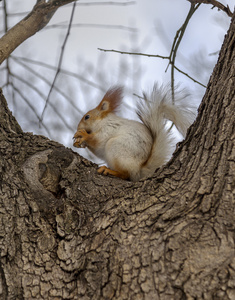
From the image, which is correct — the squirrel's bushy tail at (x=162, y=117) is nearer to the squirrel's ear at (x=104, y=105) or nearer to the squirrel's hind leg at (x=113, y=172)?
the squirrel's hind leg at (x=113, y=172)

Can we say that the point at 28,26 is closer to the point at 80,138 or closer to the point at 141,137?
the point at 80,138

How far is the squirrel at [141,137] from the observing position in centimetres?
205

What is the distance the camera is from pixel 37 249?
1.41 m

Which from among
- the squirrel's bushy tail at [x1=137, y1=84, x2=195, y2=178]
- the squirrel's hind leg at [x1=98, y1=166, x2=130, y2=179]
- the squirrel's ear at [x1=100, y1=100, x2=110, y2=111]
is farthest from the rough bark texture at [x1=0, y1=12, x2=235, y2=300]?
the squirrel's ear at [x1=100, y1=100, x2=110, y2=111]

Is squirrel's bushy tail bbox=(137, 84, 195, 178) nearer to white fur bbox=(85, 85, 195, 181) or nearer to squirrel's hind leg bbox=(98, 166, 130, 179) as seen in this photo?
white fur bbox=(85, 85, 195, 181)

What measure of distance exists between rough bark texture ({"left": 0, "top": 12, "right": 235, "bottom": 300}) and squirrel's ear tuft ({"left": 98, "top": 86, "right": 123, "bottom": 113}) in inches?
36.9

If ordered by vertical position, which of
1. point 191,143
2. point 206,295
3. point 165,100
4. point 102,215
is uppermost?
point 165,100

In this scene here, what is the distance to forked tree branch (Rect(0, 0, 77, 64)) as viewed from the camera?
2254 millimetres

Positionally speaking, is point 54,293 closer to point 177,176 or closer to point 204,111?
point 177,176

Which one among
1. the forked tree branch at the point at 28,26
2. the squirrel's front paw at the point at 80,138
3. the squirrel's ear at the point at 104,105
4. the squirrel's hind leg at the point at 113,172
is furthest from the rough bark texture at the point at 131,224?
the squirrel's ear at the point at 104,105

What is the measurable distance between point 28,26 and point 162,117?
1058 millimetres

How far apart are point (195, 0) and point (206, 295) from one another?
6.06ft

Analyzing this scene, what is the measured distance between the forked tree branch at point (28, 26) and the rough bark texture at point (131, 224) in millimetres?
777

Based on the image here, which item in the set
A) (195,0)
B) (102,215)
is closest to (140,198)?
(102,215)
